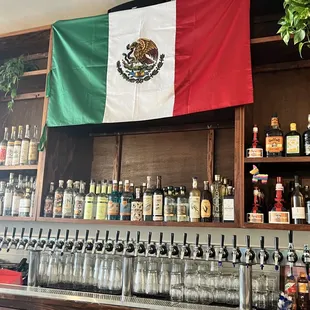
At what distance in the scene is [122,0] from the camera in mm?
2873

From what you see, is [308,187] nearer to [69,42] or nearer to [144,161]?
[144,161]

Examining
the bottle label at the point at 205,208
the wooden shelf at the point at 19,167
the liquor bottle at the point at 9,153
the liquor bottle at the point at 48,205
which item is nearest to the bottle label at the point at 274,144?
the bottle label at the point at 205,208

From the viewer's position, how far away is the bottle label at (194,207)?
2193 mm

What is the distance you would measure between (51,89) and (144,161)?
0.79 meters

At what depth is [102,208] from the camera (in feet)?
8.02

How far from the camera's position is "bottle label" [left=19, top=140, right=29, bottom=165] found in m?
2.70

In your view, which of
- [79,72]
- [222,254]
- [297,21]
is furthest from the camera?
[79,72]

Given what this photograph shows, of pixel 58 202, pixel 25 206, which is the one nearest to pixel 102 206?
pixel 58 202

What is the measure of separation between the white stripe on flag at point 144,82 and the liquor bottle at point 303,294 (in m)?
1.13

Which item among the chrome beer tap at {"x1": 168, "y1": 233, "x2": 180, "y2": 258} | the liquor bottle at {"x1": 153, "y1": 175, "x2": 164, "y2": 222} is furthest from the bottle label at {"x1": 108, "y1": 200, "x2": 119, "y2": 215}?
the chrome beer tap at {"x1": 168, "y1": 233, "x2": 180, "y2": 258}

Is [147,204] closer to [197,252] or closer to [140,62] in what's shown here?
[197,252]

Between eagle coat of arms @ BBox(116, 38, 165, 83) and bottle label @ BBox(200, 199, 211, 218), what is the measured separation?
0.82m

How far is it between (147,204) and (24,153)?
0.97m

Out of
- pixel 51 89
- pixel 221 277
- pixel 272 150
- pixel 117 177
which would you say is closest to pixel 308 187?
pixel 272 150
